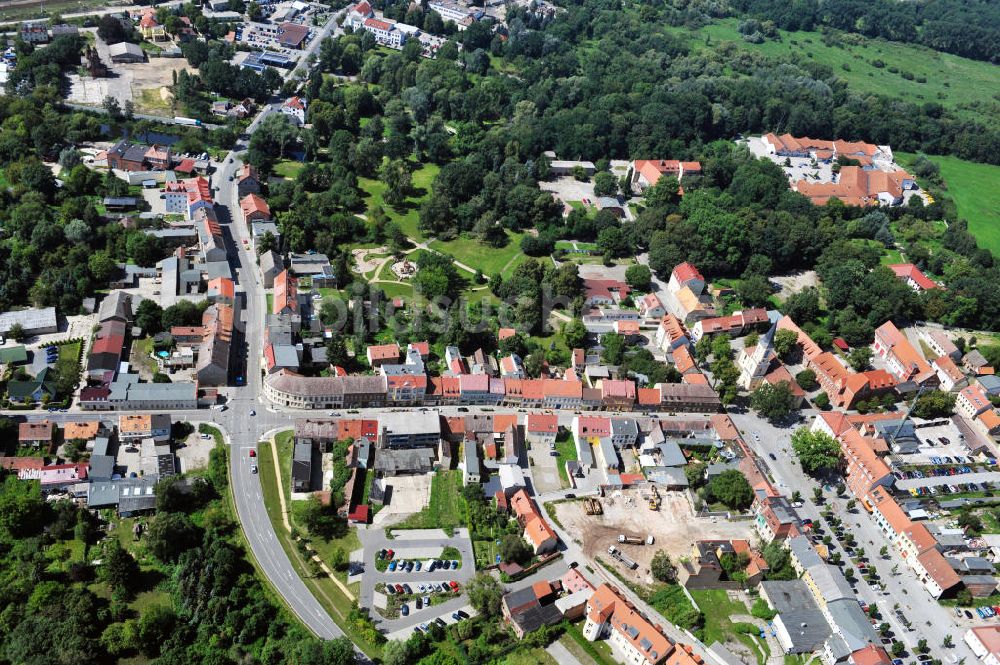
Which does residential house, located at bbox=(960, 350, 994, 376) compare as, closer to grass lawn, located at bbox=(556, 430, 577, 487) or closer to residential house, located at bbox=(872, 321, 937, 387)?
residential house, located at bbox=(872, 321, 937, 387)

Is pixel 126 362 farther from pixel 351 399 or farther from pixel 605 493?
pixel 605 493

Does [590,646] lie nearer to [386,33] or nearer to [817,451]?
[817,451]

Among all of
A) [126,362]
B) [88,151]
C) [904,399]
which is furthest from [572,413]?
[88,151]

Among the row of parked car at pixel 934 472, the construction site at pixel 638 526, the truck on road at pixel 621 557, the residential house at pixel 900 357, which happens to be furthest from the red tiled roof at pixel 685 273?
the truck on road at pixel 621 557

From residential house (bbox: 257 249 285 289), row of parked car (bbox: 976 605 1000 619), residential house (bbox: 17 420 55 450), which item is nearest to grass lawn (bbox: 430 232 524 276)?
residential house (bbox: 257 249 285 289)

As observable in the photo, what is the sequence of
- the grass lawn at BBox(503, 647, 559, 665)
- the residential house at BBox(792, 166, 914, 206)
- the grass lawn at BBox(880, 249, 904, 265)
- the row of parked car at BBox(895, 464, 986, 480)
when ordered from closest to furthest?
the grass lawn at BBox(503, 647, 559, 665), the row of parked car at BBox(895, 464, 986, 480), the grass lawn at BBox(880, 249, 904, 265), the residential house at BBox(792, 166, 914, 206)

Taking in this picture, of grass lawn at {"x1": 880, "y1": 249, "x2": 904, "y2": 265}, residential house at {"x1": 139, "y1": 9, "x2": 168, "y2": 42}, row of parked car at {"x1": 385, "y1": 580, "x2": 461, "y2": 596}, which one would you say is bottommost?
row of parked car at {"x1": 385, "y1": 580, "x2": 461, "y2": 596}
